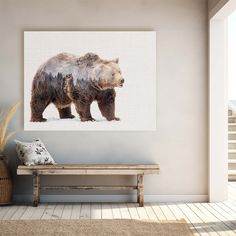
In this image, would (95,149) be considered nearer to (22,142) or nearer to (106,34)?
(22,142)

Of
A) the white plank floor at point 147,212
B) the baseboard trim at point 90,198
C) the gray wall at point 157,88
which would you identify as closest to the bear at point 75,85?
the gray wall at point 157,88

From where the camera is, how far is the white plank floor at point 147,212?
248 inches

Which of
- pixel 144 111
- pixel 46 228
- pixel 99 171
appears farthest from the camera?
pixel 144 111

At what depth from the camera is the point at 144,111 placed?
7.77 m

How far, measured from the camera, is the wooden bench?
7.25 metres

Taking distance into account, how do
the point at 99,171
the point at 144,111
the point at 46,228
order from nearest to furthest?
the point at 46,228 → the point at 99,171 → the point at 144,111

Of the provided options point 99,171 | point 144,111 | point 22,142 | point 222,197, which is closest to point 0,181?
point 22,142

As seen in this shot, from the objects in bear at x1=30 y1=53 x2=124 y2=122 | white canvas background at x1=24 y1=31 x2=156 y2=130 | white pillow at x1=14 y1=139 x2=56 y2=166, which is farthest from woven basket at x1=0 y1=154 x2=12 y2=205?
bear at x1=30 y1=53 x2=124 y2=122

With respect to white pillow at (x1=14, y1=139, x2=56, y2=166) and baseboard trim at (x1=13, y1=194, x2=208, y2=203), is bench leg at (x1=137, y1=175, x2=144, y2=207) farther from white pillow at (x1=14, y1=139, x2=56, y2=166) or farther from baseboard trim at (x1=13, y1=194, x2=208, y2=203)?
white pillow at (x1=14, y1=139, x2=56, y2=166)

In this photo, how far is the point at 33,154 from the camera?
24.1ft

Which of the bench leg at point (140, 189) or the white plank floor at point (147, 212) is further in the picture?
the bench leg at point (140, 189)

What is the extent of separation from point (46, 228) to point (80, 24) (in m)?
3.02

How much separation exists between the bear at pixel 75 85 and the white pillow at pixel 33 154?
0.43 meters

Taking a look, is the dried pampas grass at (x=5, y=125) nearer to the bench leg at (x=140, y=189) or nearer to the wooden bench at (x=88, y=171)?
the wooden bench at (x=88, y=171)
